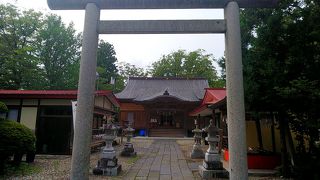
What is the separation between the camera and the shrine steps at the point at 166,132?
97.3 feet

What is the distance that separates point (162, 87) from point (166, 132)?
9009 mm

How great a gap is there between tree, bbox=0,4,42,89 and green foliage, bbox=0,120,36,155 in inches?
576

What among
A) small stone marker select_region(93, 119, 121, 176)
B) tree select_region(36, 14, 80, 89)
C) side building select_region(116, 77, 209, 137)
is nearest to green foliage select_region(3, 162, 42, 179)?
small stone marker select_region(93, 119, 121, 176)

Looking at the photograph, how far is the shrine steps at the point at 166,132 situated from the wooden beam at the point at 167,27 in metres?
24.9

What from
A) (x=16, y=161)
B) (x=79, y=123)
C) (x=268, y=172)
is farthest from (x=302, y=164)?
(x=16, y=161)

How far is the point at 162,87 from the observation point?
37.3 m

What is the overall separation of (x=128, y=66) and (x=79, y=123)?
152 ft

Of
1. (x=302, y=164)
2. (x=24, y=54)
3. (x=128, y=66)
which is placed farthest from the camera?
(x=128, y=66)

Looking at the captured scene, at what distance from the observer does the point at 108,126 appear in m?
10.1

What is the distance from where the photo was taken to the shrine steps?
2967 centimetres

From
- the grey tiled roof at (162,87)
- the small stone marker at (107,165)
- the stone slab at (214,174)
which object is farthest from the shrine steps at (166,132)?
the stone slab at (214,174)

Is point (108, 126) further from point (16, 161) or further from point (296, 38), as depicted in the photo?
point (296, 38)

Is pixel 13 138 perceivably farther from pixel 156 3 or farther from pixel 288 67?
pixel 288 67

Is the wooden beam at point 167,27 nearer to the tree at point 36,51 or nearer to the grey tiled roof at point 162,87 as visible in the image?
the tree at point 36,51
